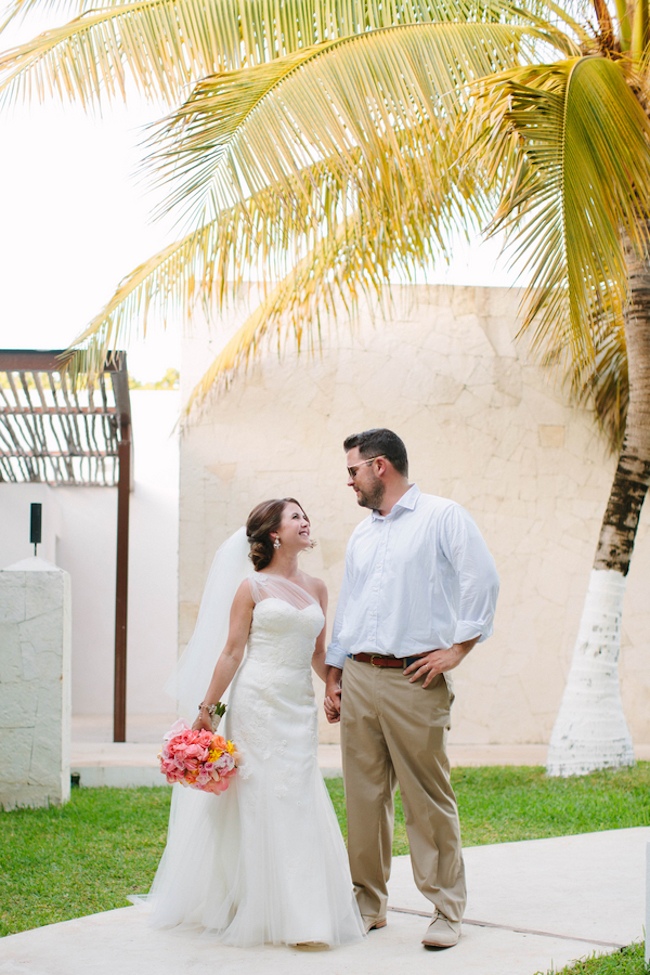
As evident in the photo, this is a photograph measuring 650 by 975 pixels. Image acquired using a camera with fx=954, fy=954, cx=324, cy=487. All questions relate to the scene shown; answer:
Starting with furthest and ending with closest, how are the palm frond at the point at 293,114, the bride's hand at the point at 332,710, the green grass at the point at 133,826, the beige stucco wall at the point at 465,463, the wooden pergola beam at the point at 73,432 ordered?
the beige stucco wall at the point at 465,463
the wooden pergola beam at the point at 73,432
the palm frond at the point at 293,114
the green grass at the point at 133,826
the bride's hand at the point at 332,710

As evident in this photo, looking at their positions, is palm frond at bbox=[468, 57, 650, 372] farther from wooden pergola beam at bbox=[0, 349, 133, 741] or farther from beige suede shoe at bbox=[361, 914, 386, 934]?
wooden pergola beam at bbox=[0, 349, 133, 741]

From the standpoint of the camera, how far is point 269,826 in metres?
3.53

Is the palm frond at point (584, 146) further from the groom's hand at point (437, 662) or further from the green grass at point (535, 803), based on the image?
the green grass at point (535, 803)

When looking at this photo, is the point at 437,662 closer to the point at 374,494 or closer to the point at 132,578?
the point at 374,494

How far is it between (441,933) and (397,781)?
0.54m

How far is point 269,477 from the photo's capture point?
894 cm

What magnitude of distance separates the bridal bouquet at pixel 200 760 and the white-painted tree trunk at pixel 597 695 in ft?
13.6

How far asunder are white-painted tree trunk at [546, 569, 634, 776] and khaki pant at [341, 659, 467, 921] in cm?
379

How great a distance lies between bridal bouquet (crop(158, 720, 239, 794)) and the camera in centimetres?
349

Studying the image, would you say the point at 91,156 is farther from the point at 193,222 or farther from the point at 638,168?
the point at 638,168

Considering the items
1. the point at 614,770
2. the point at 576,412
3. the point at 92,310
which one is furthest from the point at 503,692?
the point at 92,310

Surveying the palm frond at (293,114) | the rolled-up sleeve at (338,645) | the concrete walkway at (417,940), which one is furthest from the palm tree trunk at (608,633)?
the rolled-up sleeve at (338,645)

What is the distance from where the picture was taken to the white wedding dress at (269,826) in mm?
3441

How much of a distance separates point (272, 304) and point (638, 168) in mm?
3886
